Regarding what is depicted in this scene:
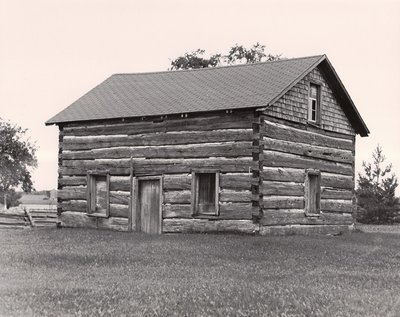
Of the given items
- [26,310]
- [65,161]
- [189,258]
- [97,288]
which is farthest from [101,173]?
[26,310]

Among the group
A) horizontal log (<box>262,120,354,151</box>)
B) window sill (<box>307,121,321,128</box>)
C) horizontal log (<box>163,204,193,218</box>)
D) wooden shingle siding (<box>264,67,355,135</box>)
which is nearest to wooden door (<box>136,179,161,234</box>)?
horizontal log (<box>163,204,193,218</box>)

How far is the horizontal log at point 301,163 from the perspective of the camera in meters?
22.6

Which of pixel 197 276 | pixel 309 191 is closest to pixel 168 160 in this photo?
pixel 309 191

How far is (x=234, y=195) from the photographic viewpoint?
22234 mm

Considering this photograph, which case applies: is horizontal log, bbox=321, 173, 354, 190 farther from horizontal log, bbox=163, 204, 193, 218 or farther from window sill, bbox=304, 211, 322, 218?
horizontal log, bbox=163, 204, 193, 218

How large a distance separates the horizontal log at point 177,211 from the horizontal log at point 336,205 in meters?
5.78

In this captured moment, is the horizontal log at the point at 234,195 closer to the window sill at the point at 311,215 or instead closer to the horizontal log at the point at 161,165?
the horizontal log at the point at 161,165

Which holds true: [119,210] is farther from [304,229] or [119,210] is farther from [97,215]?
[304,229]

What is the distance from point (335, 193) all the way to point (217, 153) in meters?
6.66

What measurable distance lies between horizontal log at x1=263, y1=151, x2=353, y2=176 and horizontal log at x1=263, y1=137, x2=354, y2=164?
15cm

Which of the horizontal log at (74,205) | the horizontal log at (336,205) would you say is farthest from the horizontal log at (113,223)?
the horizontal log at (336,205)

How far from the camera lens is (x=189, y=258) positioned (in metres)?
15.5

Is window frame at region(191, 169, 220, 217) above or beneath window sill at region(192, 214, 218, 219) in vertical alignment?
above

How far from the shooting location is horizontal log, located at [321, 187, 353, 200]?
85.6 feet
